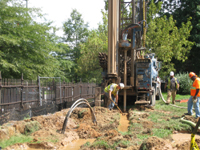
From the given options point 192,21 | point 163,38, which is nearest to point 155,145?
point 163,38

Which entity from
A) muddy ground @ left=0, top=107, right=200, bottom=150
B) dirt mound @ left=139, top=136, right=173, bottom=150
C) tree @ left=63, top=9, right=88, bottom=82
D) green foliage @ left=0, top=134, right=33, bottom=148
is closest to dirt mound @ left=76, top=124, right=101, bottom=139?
muddy ground @ left=0, top=107, right=200, bottom=150

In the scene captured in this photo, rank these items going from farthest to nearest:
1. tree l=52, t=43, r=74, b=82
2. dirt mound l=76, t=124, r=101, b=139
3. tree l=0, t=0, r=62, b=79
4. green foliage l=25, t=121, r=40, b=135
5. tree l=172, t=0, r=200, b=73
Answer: tree l=52, t=43, r=74, b=82
tree l=172, t=0, r=200, b=73
tree l=0, t=0, r=62, b=79
dirt mound l=76, t=124, r=101, b=139
green foliage l=25, t=121, r=40, b=135

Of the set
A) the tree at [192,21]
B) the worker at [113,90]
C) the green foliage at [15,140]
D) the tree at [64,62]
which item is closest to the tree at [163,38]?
the tree at [192,21]

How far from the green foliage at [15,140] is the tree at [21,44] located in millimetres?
6642

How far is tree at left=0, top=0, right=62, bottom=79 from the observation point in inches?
528

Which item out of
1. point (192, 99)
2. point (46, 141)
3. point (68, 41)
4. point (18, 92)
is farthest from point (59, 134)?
point (68, 41)

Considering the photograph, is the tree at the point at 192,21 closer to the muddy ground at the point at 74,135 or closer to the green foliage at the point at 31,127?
the muddy ground at the point at 74,135

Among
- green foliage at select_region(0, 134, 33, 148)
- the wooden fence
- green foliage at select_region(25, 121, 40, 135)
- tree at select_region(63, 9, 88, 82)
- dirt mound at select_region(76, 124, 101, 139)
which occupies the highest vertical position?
tree at select_region(63, 9, 88, 82)

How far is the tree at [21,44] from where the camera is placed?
1342cm

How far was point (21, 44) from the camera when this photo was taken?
→ 1438cm

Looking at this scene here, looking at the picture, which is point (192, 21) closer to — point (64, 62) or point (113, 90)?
point (64, 62)

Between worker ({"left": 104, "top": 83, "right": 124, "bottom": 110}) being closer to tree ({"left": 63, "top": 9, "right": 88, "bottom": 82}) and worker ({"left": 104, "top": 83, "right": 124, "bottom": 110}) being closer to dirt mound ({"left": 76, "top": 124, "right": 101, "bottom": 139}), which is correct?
dirt mound ({"left": 76, "top": 124, "right": 101, "bottom": 139})

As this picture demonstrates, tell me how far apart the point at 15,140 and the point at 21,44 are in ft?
30.5

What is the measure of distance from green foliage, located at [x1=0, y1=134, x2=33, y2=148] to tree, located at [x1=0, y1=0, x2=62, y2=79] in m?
6.64
